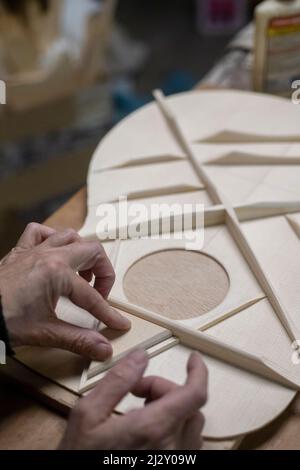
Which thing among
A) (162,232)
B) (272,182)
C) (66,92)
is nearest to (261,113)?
(272,182)

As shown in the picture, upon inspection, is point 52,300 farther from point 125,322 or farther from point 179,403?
point 179,403

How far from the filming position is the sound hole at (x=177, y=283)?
4.46 ft

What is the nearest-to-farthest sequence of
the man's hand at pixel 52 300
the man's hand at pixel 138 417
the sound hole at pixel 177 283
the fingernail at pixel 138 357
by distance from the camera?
1. the man's hand at pixel 138 417
2. the fingernail at pixel 138 357
3. the man's hand at pixel 52 300
4. the sound hole at pixel 177 283

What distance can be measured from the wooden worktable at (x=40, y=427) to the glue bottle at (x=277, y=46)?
139 cm

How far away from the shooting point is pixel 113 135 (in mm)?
1950

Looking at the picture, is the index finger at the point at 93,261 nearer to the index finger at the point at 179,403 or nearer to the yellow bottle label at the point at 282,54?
the index finger at the point at 179,403

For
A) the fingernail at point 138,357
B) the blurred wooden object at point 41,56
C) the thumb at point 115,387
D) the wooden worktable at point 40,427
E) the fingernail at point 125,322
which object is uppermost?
the blurred wooden object at point 41,56

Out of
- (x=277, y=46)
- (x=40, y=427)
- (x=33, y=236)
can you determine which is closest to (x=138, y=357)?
(x=40, y=427)

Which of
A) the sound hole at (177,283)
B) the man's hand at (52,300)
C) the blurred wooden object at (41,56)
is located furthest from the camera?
the blurred wooden object at (41,56)

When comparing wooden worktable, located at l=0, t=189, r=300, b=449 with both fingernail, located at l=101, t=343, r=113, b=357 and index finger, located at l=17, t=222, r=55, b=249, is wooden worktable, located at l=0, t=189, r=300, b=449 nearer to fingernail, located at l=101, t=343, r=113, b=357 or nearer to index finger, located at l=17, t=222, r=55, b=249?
fingernail, located at l=101, t=343, r=113, b=357

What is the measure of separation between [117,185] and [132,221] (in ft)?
0.67

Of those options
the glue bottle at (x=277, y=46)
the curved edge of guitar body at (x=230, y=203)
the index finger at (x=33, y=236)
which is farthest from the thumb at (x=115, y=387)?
the glue bottle at (x=277, y=46)

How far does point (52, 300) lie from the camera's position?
1228 mm
